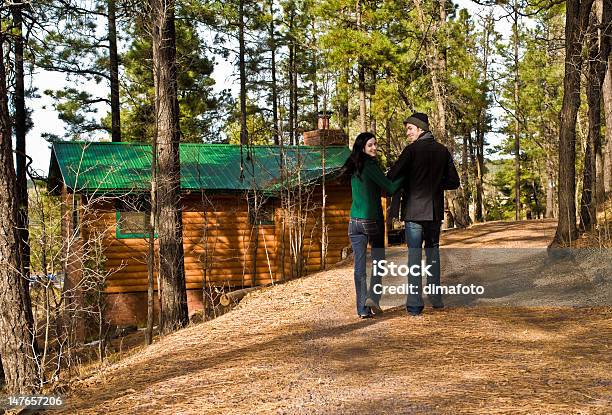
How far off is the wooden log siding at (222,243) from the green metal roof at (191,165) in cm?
58

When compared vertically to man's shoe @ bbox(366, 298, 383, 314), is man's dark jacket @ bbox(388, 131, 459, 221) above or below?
above

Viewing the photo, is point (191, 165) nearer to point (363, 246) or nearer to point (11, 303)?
point (11, 303)

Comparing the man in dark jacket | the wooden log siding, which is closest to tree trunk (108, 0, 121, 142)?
the wooden log siding

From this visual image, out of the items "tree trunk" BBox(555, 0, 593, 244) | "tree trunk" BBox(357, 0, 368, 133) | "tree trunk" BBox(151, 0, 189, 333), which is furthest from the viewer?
"tree trunk" BBox(357, 0, 368, 133)

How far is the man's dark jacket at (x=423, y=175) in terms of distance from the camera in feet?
25.3

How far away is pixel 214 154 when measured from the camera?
22984 millimetres

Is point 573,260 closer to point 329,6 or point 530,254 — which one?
point 530,254

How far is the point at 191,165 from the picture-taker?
2156 centimetres

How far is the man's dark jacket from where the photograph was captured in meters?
7.72

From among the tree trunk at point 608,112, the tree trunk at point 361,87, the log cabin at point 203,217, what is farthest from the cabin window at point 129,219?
the tree trunk at point 608,112

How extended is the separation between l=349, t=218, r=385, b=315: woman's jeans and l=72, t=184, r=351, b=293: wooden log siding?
1177 cm

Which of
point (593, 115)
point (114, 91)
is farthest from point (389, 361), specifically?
point (114, 91)

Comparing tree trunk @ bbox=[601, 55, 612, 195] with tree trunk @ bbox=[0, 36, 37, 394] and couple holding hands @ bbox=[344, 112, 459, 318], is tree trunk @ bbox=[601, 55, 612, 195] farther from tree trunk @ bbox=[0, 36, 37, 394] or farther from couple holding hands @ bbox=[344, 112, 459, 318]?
tree trunk @ bbox=[0, 36, 37, 394]

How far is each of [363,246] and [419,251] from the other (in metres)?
0.64
